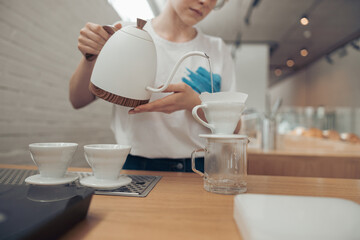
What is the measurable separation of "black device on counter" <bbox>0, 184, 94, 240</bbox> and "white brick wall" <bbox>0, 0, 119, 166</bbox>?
0.62 m

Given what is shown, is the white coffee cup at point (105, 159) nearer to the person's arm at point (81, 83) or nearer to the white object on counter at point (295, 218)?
the white object on counter at point (295, 218)

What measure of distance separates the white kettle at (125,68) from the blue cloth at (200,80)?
0.30 m

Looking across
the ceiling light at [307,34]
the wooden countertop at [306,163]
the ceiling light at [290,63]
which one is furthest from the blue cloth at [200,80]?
the ceiling light at [290,63]

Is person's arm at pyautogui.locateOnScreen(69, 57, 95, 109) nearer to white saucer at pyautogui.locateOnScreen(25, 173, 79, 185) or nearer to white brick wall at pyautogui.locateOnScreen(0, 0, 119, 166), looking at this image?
white brick wall at pyautogui.locateOnScreen(0, 0, 119, 166)

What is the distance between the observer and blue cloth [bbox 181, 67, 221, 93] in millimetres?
932

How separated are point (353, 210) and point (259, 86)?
524 centimetres

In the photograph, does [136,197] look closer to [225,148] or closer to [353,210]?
[225,148]

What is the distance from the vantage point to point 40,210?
13.4 inches

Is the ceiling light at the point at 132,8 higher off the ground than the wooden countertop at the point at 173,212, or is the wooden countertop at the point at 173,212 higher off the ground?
the ceiling light at the point at 132,8

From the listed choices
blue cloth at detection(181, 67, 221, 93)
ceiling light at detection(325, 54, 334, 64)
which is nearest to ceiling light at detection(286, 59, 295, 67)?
ceiling light at detection(325, 54, 334, 64)

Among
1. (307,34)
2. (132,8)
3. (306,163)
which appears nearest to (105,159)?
(132,8)

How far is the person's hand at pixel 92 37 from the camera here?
2.25 ft

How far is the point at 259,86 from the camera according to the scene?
17.6 ft

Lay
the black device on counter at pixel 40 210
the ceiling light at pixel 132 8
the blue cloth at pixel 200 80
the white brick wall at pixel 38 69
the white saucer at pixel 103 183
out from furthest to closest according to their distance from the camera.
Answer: the ceiling light at pixel 132 8 → the white brick wall at pixel 38 69 → the blue cloth at pixel 200 80 → the white saucer at pixel 103 183 → the black device on counter at pixel 40 210
